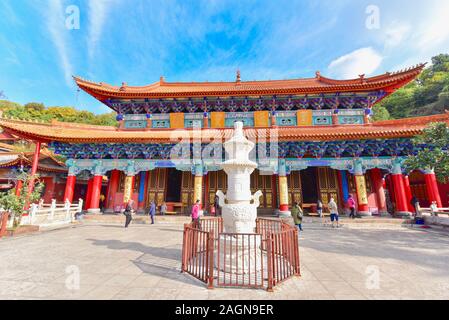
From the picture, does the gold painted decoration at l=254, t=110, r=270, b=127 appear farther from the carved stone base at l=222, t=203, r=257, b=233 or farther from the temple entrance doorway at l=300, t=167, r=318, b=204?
the carved stone base at l=222, t=203, r=257, b=233

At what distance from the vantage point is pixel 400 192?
10094 millimetres

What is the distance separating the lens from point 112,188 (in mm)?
12711

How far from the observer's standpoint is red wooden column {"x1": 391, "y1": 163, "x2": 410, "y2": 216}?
988cm

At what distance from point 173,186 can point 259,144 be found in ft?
22.1

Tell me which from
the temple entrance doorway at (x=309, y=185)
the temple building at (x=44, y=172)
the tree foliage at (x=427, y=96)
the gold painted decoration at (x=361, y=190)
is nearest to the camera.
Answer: the gold painted decoration at (x=361, y=190)

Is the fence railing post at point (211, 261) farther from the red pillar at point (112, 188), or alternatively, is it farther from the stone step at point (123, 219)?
the red pillar at point (112, 188)

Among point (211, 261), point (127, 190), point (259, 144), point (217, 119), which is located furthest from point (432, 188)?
point (127, 190)

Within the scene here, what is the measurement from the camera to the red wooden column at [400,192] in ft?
32.4

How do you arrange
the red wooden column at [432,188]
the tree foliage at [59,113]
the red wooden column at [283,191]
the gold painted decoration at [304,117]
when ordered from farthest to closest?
the tree foliage at [59,113], the gold painted decoration at [304,117], the red wooden column at [283,191], the red wooden column at [432,188]

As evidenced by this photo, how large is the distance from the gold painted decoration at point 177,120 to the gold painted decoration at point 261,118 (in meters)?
5.19

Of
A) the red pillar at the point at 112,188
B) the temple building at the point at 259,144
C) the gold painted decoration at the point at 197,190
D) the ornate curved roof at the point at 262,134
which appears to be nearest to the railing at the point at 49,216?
the temple building at the point at 259,144
